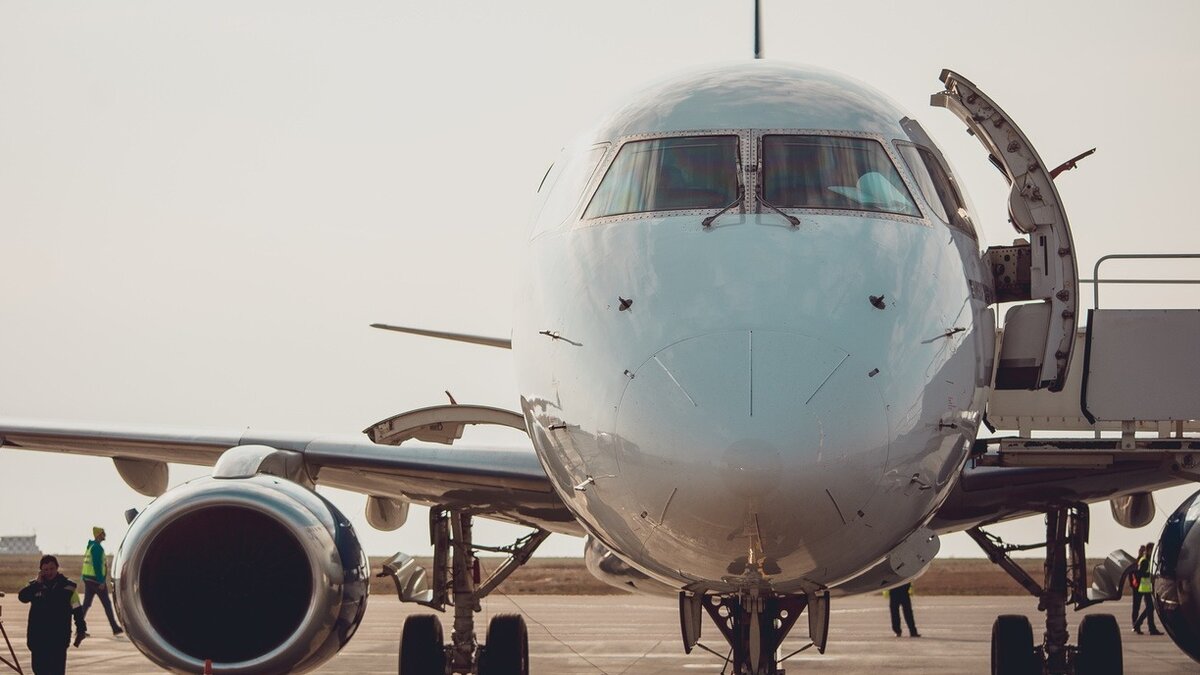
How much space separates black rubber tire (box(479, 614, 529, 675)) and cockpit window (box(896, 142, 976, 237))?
5999 millimetres

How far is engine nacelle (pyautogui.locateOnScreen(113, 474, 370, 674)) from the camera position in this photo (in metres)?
10.3

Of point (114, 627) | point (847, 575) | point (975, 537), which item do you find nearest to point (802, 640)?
point (975, 537)

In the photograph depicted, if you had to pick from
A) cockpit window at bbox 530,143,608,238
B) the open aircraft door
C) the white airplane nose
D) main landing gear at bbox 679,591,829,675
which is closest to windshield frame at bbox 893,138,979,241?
the open aircraft door

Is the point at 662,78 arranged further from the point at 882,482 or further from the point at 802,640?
the point at 802,640

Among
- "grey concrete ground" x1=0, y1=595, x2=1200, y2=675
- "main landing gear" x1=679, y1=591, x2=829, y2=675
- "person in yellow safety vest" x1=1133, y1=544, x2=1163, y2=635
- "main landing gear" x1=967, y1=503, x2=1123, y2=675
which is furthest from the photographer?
"person in yellow safety vest" x1=1133, y1=544, x2=1163, y2=635

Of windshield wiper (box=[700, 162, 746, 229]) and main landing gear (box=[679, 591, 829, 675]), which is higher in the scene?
windshield wiper (box=[700, 162, 746, 229])

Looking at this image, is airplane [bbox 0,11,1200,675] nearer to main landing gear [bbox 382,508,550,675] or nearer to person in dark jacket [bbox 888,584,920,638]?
main landing gear [bbox 382,508,550,675]

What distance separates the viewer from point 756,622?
9172 mm

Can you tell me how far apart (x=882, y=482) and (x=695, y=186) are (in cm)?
195

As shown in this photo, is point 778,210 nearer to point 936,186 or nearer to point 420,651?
point 936,186

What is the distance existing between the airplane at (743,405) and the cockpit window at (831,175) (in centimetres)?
2

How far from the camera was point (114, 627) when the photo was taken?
25.0 metres

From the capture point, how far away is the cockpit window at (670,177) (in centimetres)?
859

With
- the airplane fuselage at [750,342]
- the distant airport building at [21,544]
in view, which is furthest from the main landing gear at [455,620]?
the distant airport building at [21,544]
